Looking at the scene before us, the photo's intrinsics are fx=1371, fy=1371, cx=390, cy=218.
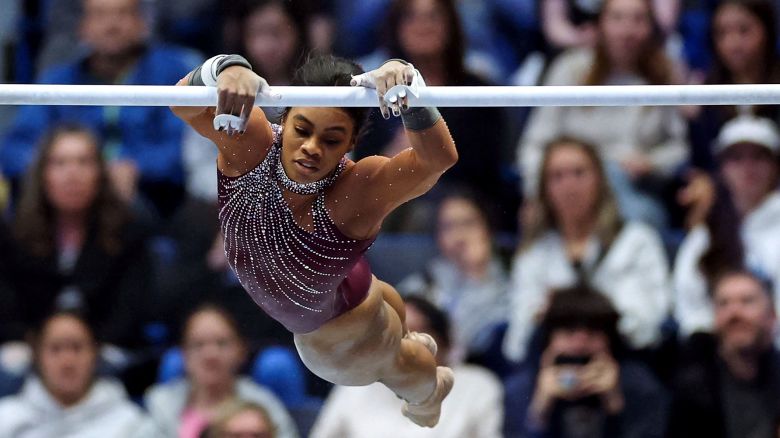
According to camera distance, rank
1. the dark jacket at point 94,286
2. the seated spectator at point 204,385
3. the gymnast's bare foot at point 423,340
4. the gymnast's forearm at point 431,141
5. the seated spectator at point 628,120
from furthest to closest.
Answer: the seated spectator at point 628,120
the dark jacket at point 94,286
the seated spectator at point 204,385
the gymnast's bare foot at point 423,340
the gymnast's forearm at point 431,141

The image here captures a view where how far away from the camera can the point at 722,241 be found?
5.45m

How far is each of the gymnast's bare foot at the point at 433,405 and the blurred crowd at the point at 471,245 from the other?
1.02 m

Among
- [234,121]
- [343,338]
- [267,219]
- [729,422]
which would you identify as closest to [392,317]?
[343,338]

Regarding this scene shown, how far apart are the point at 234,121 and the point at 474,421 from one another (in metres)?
2.34

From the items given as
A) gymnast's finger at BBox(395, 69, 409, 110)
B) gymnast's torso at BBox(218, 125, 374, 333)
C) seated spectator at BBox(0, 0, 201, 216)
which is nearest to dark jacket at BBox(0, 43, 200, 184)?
seated spectator at BBox(0, 0, 201, 216)

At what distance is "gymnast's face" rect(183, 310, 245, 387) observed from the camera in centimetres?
539

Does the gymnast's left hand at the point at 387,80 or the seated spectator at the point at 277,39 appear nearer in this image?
the gymnast's left hand at the point at 387,80

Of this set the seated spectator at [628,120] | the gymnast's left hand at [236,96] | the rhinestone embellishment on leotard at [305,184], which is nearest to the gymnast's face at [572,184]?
the seated spectator at [628,120]

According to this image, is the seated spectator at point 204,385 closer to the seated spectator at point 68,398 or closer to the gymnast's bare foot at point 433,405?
the seated spectator at point 68,398

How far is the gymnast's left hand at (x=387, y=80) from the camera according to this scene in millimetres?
3236

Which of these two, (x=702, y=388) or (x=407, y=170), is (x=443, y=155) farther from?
(x=702, y=388)

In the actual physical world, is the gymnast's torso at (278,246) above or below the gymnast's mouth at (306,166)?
below

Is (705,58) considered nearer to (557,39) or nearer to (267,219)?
(557,39)

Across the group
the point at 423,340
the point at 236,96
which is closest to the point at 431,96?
the point at 236,96
